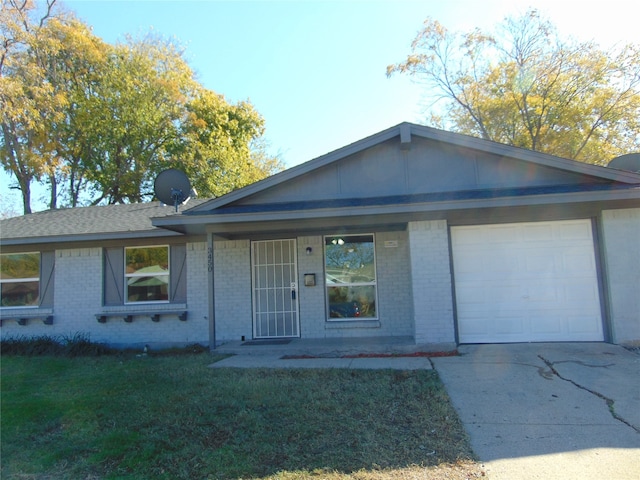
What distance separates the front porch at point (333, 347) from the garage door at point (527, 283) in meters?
1.01

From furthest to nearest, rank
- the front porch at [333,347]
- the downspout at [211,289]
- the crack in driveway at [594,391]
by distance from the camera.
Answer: the downspout at [211,289]
the front porch at [333,347]
the crack in driveway at [594,391]

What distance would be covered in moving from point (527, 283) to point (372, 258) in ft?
10.2

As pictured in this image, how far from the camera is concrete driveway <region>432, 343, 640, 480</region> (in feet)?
12.2

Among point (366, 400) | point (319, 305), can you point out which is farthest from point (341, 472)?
point (319, 305)

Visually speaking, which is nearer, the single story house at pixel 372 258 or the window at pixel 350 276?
the single story house at pixel 372 258

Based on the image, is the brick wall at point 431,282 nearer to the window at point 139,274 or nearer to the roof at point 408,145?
the roof at point 408,145

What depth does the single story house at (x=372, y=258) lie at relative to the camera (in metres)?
7.93

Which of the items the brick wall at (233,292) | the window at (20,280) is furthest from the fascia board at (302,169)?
the window at (20,280)

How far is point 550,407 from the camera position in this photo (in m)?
4.96

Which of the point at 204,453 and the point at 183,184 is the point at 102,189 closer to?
the point at 183,184

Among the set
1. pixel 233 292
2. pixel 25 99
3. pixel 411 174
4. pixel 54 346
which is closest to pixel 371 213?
pixel 411 174

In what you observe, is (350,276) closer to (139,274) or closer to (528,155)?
(528,155)

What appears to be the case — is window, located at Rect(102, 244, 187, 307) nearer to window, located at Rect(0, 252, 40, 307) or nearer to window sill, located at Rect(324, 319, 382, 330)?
window, located at Rect(0, 252, 40, 307)

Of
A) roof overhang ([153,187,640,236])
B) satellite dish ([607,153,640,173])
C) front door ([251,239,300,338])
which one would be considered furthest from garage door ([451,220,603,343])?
front door ([251,239,300,338])
